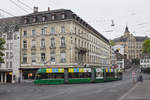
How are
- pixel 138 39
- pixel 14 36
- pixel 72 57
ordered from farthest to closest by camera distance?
pixel 138 39
pixel 14 36
pixel 72 57

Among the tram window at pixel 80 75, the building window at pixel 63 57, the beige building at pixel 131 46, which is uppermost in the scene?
the beige building at pixel 131 46

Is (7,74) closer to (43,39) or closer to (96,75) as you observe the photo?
(43,39)

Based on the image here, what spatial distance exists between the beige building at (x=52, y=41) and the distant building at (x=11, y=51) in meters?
1.46

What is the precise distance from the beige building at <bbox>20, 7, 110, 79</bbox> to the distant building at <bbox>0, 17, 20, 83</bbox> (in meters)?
1.46

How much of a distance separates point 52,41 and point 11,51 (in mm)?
10835

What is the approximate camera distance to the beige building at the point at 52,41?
39.8 metres

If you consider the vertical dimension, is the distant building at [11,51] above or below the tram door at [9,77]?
above

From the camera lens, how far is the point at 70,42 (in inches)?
1561

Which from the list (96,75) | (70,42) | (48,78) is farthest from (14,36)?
(96,75)

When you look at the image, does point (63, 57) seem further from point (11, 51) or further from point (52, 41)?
point (11, 51)

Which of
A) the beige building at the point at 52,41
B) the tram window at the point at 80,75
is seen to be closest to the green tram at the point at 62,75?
the tram window at the point at 80,75

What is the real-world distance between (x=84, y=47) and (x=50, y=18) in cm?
1038

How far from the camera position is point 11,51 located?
149ft

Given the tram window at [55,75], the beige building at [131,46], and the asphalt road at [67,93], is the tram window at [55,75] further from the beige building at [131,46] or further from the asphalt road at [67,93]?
the beige building at [131,46]
